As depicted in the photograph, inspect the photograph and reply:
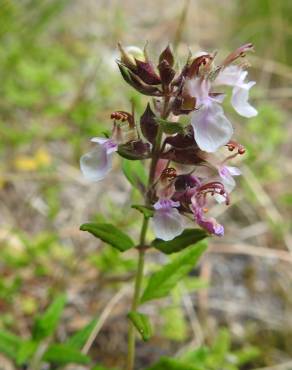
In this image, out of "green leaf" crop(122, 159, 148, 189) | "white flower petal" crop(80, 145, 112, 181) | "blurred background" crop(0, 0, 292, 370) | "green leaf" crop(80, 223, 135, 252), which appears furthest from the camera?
"blurred background" crop(0, 0, 292, 370)

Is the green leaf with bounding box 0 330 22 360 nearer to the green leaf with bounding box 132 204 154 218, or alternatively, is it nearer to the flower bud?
the green leaf with bounding box 132 204 154 218

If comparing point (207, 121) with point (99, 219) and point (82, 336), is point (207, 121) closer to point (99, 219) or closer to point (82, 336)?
Result: point (82, 336)

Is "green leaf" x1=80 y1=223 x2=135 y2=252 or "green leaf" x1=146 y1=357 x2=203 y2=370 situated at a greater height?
"green leaf" x1=80 y1=223 x2=135 y2=252

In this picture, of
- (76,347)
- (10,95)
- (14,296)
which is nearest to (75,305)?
(14,296)

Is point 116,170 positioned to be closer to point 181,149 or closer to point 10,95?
point 10,95

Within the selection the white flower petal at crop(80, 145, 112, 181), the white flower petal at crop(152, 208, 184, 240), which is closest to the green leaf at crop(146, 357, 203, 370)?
the white flower petal at crop(152, 208, 184, 240)

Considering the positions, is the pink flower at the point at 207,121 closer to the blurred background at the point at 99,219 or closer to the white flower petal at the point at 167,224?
the white flower petal at the point at 167,224

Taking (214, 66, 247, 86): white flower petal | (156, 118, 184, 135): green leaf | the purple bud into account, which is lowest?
(156, 118, 184, 135): green leaf
